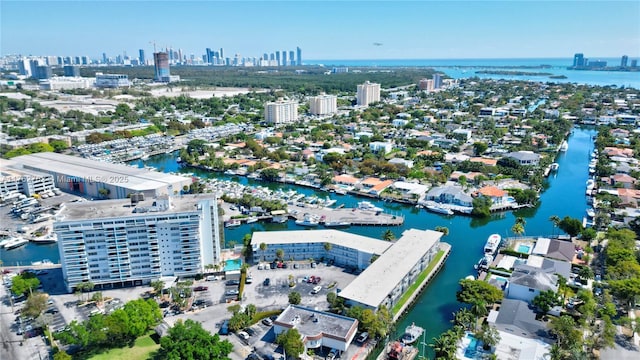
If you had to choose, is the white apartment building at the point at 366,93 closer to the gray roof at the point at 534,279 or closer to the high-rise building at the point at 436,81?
the high-rise building at the point at 436,81

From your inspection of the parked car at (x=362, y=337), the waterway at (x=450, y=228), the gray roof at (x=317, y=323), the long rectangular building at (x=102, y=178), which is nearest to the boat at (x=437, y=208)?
the waterway at (x=450, y=228)

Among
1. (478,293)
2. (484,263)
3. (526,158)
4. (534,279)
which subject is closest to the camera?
(478,293)

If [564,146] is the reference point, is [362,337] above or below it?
below

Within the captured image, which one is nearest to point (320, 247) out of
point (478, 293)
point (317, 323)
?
point (317, 323)

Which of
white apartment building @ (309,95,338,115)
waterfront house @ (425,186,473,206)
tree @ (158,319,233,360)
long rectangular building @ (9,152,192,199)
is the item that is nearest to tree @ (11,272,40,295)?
tree @ (158,319,233,360)

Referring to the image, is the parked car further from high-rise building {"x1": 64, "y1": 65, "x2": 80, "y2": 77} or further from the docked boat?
high-rise building {"x1": 64, "y1": 65, "x2": 80, "y2": 77}

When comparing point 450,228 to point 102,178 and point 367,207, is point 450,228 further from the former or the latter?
point 102,178
